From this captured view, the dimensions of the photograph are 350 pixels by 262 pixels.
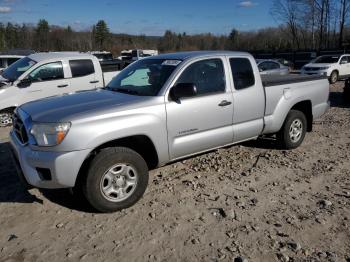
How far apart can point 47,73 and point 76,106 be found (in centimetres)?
552

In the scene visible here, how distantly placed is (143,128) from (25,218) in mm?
1691

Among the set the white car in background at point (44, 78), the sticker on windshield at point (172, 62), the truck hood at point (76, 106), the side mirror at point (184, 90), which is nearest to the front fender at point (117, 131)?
the truck hood at point (76, 106)

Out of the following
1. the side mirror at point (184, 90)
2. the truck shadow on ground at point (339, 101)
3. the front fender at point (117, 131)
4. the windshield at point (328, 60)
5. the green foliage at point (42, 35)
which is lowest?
the truck shadow on ground at point (339, 101)

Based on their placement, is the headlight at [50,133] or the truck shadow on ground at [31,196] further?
the truck shadow on ground at [31,196]

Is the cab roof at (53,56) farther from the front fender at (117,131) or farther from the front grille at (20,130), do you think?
the front fender at (117,131)

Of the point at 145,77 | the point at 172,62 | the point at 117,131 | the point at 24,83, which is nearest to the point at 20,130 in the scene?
the point at 117,131

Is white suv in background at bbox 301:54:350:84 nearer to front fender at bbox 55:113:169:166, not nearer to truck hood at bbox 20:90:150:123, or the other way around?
front fender at bbox 55:113:169:166

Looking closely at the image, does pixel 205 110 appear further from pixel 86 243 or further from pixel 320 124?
pixel 320 124

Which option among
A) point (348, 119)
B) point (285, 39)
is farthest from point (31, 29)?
point (348, 119)

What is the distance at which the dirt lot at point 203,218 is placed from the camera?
3562 mm

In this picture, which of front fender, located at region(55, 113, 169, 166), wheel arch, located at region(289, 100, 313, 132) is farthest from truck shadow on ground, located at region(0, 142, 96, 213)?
wheel arch, located at region(289, 100, 313, 132)

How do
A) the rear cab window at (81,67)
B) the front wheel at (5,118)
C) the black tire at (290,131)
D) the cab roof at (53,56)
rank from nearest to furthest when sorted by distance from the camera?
the black tire at (290,131) → the front wheel at (5,118) → the cab roof at (53,56) → the rear cab window at (81,67)

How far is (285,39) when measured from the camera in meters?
62.8

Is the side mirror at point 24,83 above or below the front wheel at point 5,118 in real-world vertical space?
above
